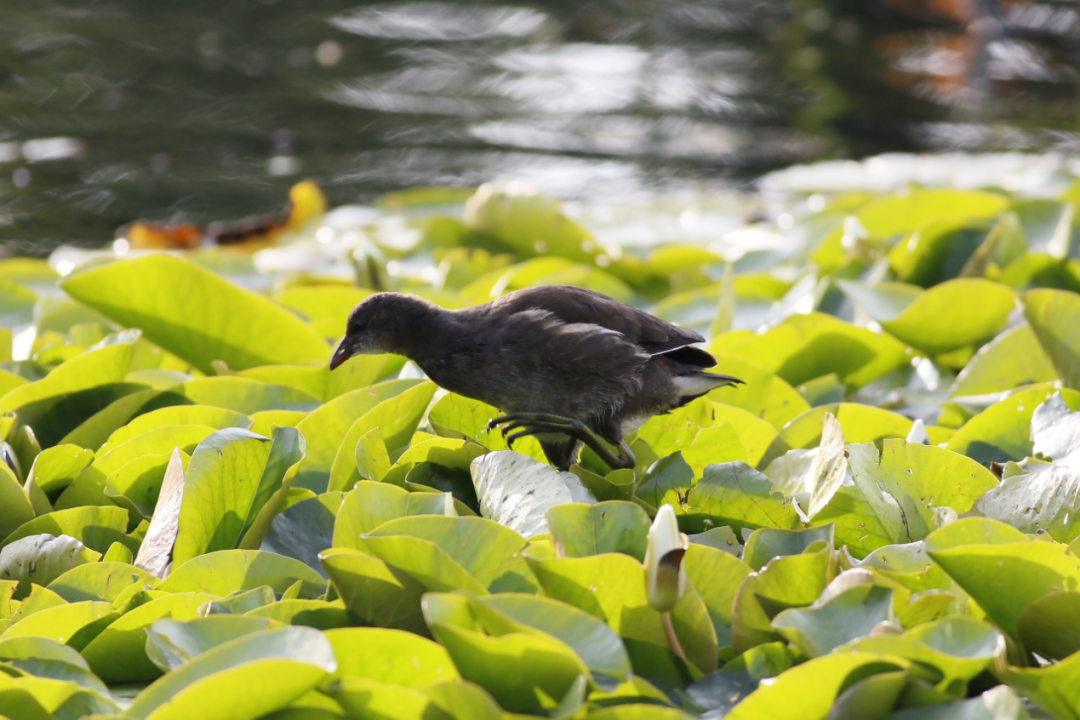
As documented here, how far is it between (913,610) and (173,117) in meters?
7.93

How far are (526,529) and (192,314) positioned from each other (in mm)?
1357

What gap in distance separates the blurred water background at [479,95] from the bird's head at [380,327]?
163 inches

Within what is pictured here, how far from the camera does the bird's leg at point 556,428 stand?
7.79 feet

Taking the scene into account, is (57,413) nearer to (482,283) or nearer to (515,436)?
(515,436)

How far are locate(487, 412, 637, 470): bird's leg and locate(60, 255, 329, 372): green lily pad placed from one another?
810 millimetres

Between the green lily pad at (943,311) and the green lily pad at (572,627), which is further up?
the green lily pad at (572,627)

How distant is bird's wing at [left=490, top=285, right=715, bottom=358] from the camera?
8.87 ft

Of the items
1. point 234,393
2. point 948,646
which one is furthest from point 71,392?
point 948,646

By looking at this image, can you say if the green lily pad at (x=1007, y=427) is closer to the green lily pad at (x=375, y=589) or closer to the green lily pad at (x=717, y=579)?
the green lily pad at (x=717, y=579)

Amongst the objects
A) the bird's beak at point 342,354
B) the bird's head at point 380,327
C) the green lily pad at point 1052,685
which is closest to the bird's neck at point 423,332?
the bird's head at point 380,327

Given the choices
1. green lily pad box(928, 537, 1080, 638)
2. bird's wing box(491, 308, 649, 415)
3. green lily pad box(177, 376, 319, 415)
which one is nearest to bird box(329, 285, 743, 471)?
bird's wing box(491, 308, 649, 415)

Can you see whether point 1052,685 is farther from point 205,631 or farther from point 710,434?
point 205,631

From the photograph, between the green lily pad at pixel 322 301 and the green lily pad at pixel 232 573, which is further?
the green lily pad at pixel 322 301

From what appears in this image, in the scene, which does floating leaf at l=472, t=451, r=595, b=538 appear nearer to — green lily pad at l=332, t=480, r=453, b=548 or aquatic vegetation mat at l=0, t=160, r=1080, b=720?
aquatic vegetation mat at l=0, t=160, r=1080, b=720
